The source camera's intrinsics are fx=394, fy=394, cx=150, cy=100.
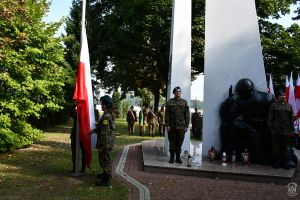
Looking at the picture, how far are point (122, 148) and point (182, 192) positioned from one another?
8137mm

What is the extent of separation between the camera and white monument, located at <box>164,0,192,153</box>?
41.3 feet

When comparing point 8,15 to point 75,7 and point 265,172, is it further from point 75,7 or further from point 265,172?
point 75,7

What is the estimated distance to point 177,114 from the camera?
1118 centimetres

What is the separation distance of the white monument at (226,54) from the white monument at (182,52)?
587 mm

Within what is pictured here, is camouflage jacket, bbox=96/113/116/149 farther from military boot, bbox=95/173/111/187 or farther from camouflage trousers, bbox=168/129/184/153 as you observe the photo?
camouflage trousers, bbox=168/129/184/153

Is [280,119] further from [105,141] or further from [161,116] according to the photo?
[161,116]

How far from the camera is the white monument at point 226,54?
12180 millimetres

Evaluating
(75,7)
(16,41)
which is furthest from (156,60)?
(16,41)

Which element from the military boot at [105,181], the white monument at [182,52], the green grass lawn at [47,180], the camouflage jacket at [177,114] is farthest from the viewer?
the white monument at [182,52]

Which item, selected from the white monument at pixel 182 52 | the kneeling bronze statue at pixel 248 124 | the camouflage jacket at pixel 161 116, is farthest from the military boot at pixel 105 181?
the camouflage jacket at pixel 161 116

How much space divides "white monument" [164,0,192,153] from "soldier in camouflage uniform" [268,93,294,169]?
270cm

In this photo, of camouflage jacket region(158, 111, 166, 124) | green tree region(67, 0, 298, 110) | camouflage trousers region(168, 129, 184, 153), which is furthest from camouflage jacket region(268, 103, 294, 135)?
green tree region(67, 0, 298, 110)

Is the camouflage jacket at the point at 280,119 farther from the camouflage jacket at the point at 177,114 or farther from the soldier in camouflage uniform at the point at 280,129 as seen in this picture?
the camouflage jacket at the point at 177,114

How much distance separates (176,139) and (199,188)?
263cm
